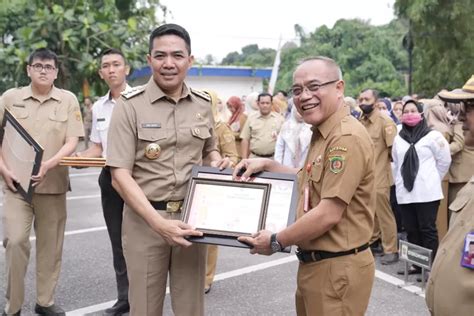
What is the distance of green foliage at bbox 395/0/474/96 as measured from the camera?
15938 mm

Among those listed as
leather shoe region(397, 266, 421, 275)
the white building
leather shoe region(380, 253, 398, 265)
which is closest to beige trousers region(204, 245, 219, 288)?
leather shoe region(397, 266, 421, 275)

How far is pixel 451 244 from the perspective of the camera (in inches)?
96.9

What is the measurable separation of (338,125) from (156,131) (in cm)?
101

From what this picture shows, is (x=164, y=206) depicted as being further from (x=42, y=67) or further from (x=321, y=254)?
(x=42, y=67)

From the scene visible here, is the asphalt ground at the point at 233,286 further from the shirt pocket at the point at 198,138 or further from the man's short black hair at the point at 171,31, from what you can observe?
the man's short black hair at the point at 171,31

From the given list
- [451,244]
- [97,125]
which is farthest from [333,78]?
[97,125]

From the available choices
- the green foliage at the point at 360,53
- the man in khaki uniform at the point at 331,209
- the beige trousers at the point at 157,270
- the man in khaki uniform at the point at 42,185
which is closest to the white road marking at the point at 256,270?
the man in khaki uniform at the point at 42,185

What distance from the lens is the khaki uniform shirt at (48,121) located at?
4426mm

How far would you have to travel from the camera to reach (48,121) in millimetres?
4461

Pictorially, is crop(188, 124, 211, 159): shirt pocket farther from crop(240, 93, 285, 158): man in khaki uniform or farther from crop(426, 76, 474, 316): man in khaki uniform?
crop(240, 93, 285, 158): man in khaki uniform

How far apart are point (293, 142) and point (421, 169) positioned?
5.77 feet

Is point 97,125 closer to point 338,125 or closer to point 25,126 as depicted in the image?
point 25,126

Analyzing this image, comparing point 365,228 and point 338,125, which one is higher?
point 338,125

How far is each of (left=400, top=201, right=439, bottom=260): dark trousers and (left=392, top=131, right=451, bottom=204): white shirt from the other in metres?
0.11
